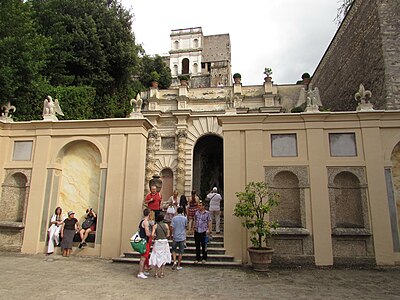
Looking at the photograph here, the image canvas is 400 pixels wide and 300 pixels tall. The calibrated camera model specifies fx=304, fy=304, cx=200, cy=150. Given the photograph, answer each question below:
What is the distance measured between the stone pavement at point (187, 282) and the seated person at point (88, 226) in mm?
882

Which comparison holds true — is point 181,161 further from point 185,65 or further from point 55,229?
point 185,65

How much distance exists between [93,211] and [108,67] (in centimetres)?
1369

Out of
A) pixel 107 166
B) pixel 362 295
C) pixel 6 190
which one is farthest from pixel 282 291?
pixel 6 190

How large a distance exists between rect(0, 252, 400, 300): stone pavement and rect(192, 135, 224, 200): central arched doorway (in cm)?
1215

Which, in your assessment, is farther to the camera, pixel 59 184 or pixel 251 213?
pixel 59 184

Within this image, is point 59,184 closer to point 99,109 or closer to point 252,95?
point 99,109

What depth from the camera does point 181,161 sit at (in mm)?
19109

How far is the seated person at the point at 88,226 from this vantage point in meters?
9.09

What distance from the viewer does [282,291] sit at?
5883 millimetres

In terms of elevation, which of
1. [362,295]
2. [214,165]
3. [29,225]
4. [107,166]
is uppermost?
[214,165]

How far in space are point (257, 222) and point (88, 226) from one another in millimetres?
5073

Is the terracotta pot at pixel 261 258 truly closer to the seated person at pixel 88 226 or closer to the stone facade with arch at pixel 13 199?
Answer: the seated person at pixel 88 226

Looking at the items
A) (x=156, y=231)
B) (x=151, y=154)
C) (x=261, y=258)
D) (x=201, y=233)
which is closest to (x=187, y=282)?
(x=156, y=231)

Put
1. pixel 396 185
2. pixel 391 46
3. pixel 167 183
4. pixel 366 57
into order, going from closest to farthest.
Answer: pixel 396 185, pixel 391 46, pixel 366 57, pixel 167 183
